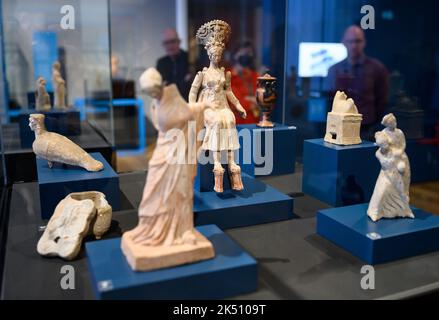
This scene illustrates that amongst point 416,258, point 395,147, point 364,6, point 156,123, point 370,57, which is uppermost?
point 364,6

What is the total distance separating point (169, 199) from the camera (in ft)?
9.09

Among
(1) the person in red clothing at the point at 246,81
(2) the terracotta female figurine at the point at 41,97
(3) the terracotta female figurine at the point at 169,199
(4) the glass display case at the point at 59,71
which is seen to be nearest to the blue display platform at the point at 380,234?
(3) the terracotta female figurine at the point at 169,199

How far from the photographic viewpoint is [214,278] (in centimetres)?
266

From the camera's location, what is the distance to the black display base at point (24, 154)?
5.42 meters

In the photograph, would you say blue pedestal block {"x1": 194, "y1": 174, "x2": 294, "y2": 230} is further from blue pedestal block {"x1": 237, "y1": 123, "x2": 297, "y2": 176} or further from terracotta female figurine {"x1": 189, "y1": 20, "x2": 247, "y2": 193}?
blue pedestal block {"x1": 237, "y1": 123, "x2": 297, "y2": 176}

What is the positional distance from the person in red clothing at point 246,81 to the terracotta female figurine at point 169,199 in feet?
11.3

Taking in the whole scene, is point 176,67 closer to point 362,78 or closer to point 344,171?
point 362,78

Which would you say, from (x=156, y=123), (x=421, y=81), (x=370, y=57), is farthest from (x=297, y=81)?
(x=156, y=123)

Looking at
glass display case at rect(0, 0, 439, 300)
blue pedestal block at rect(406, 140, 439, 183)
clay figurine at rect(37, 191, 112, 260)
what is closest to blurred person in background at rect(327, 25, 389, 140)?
glass display case at rect(0, 0, 439, 300)

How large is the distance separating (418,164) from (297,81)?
6.70 feet

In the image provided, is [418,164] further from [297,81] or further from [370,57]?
[297,81]

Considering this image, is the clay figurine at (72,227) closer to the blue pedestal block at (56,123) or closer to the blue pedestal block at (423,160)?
the blue pedestal block at (56,123)

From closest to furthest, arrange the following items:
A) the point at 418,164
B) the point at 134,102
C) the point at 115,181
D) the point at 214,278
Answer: the point at 214,278 → the point at 115,181 → the point at 418,164 → the point at 134,102

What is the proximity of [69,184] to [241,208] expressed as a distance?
1.53m
